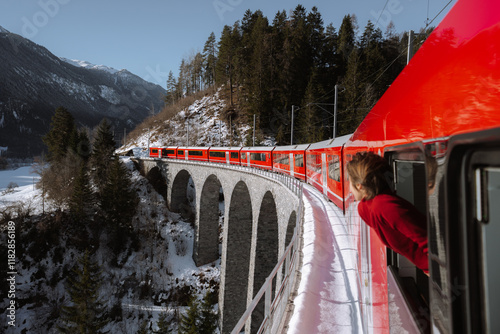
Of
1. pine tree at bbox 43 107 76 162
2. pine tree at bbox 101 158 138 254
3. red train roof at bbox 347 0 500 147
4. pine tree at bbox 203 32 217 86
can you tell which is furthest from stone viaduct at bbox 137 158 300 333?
pine tree at bbox 203 32 217 86

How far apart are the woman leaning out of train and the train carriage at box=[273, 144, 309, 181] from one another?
11212 mm

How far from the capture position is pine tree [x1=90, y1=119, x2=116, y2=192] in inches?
1285

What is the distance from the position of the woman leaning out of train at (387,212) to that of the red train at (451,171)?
0.18 metres

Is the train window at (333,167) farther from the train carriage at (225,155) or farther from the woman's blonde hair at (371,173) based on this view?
the train carriage at (225,155)

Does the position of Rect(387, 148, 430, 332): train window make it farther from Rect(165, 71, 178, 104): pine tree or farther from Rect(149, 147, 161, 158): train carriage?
Rect(165, 71, 178, 104): pine tree

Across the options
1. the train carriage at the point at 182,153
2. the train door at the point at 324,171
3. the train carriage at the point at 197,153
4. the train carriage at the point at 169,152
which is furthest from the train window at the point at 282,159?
the train carriage at the point at 169,152

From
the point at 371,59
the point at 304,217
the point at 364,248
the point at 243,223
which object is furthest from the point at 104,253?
the point at 371,59

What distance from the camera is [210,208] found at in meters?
25.9

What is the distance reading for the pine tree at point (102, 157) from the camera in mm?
32628

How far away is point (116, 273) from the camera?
26.2m

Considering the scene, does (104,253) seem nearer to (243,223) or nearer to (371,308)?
(243,223)

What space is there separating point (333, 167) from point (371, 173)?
22.6ft

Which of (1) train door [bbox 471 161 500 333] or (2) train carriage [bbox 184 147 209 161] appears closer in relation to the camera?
(1) train door [bbox 471 161 500 333]

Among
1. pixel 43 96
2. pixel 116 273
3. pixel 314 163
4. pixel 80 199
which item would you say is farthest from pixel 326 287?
pixel 43 96
